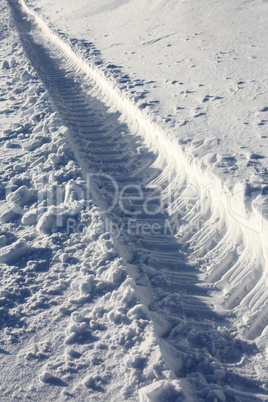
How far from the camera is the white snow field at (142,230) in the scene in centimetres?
199

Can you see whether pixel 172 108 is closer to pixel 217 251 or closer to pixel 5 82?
pixel 217 251

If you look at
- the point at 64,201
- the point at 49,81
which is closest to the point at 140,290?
the point at 64,201

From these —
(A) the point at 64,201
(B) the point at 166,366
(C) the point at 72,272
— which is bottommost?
(B) the point at 166,366

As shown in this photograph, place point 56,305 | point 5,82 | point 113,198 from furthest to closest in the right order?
point 5,82 < point 113,198 < point 56,305

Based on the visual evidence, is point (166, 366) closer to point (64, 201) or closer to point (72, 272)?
point (72, 272)

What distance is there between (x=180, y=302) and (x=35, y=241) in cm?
118

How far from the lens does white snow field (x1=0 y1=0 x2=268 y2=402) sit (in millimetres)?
1992

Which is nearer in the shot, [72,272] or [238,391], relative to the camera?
[238,391]

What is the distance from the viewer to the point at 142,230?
3.21 metres

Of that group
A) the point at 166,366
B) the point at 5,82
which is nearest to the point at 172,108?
the point at 166,366

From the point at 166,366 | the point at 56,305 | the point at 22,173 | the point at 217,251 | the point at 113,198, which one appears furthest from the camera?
the point at 22,173

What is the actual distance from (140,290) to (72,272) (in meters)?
0.47

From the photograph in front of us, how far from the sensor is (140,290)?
244cm

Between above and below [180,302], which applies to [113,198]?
above
